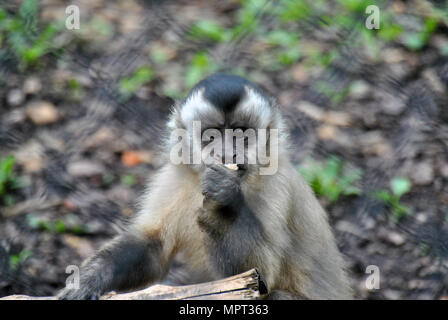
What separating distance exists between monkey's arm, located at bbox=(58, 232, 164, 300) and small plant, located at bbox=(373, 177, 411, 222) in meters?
1.94

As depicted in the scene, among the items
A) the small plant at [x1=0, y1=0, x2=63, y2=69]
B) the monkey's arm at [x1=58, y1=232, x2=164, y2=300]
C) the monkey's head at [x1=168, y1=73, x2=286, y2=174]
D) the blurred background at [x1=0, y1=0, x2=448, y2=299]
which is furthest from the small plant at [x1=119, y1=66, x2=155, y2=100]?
the monkey's arm at [x1=58, y1=232, x2=164, y2=300]

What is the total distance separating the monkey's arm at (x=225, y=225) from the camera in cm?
305

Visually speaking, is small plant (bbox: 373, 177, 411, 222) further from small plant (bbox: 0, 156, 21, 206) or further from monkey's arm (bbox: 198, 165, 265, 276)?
small plant (bbox: 0, 156, 21, 206)

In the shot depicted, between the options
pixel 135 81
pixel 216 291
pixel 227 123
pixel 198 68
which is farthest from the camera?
pixel 198 68

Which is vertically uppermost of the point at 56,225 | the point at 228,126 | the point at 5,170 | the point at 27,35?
the point at 27,35

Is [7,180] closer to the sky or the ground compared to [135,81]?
closer to the ground

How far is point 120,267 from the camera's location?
3.21 m

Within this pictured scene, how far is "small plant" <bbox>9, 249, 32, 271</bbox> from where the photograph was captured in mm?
4137

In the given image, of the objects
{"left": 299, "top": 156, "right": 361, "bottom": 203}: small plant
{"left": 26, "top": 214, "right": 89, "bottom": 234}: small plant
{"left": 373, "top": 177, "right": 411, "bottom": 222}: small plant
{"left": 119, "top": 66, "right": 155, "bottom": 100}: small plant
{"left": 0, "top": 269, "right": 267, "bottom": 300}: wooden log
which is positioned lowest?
{"left": 0, "top": 269, "right": 267, "bottom": 300}: wooden log

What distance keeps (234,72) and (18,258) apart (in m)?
2.14

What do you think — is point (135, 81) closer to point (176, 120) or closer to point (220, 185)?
point (176, 120)

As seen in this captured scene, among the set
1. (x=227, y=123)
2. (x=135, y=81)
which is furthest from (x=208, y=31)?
(x=227, y=123)

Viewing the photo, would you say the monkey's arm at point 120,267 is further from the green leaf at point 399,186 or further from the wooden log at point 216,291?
the green leaf at point 399,186
